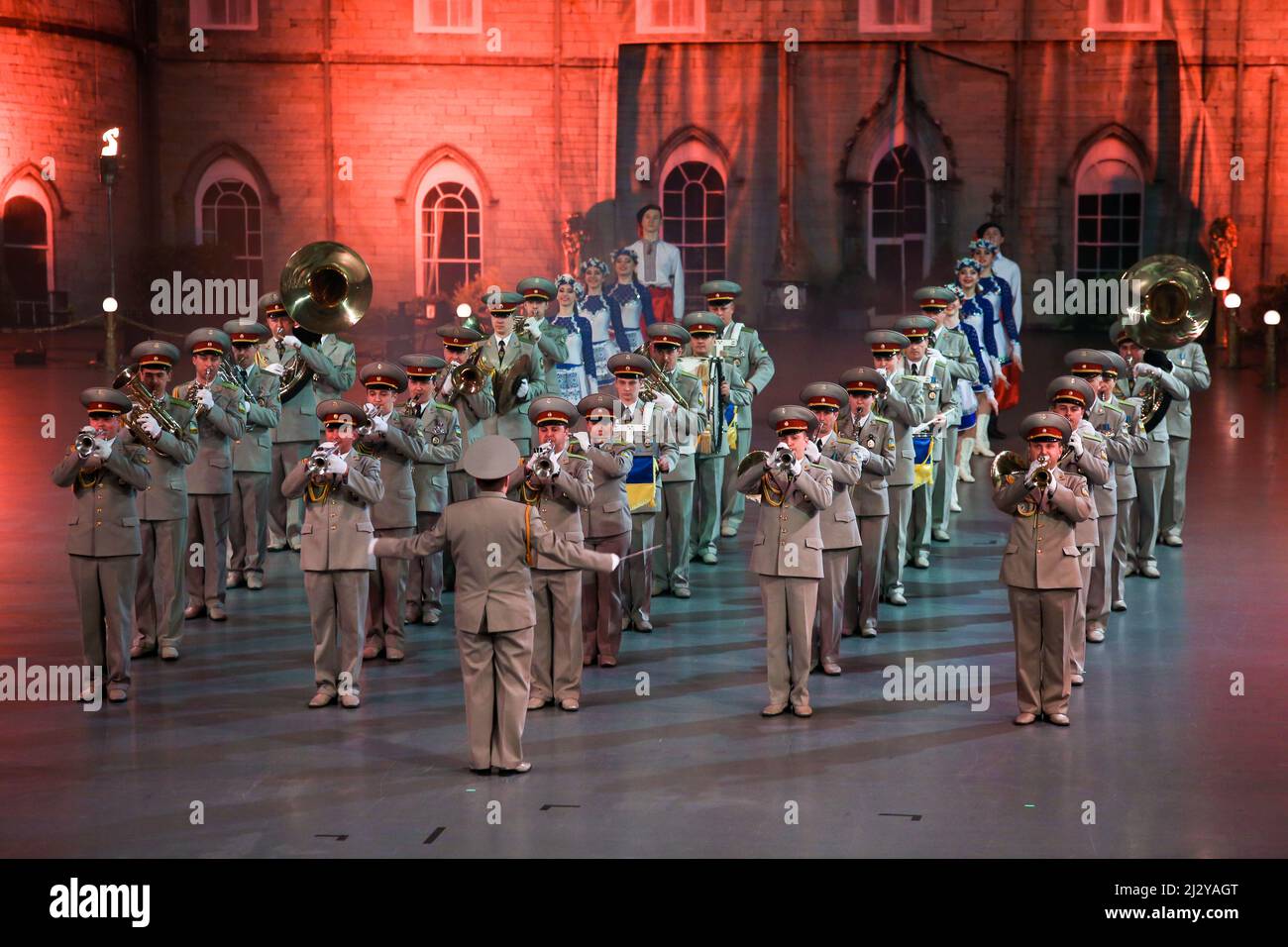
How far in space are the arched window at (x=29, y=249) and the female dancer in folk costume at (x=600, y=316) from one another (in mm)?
9615

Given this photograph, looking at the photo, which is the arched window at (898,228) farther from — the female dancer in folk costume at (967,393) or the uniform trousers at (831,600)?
the uniform trousers at (831,600)

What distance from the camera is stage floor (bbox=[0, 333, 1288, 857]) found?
6.35 m

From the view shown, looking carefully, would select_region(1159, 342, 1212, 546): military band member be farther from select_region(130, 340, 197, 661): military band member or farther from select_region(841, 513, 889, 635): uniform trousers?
select_region(130, 340, 197, 661): military band member

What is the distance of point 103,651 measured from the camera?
8.25 metres

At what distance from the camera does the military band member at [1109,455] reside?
8977 millimetres

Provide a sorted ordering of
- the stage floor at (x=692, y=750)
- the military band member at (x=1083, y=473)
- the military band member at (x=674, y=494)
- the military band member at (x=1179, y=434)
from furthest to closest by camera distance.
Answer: the military band member at (x=1179, y=434), the military band member at (x=674, y=494), the military band member at (x=1083, y=473), the stage floor at (x=692, y=750)

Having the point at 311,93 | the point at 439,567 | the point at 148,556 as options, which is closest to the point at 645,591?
the point at 439,567

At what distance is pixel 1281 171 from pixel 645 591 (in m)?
14.7

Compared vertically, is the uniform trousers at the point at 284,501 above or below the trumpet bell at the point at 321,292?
below

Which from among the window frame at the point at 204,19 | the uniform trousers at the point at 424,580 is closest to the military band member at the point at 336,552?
the uniform trousers at the point at 424,580

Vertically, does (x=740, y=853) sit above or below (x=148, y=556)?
below

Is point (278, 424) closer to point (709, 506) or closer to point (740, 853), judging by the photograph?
point (709, 506)

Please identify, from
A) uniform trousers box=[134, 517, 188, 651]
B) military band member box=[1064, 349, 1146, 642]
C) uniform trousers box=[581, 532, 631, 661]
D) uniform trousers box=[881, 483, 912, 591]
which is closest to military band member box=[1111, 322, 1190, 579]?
military band member box=[1064, 349, 1146, 642]

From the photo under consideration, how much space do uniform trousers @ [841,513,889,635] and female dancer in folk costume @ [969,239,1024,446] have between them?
4321 millimetres
